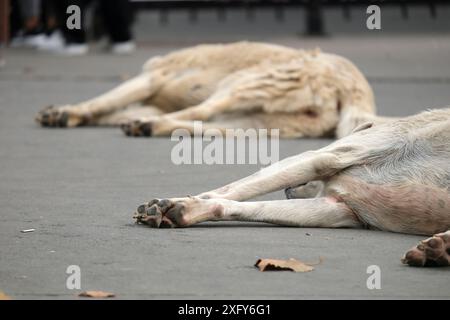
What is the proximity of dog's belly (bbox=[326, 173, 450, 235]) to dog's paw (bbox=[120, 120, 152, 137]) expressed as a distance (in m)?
3.94

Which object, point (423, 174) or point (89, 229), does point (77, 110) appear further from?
point (423, 174)

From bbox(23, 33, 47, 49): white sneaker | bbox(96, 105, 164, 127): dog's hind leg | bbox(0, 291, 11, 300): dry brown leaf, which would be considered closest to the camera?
bbox(0, 291, 11, 300): dry brown leaf

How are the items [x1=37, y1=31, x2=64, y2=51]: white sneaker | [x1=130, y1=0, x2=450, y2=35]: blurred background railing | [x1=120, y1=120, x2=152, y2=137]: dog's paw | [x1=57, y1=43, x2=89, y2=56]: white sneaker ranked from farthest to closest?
[x1=130, y1=0, x2=450, y2=35]: blurred background railing, [x1=37, y1=31, x2=64, y2=51]: white sneaker, [x1=57, y1=43, x2=89, y2=56]: white sneaker, [x1=120, y1=120, x2=152, y2=137]: dog's paw

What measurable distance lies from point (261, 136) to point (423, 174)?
399 centimetres

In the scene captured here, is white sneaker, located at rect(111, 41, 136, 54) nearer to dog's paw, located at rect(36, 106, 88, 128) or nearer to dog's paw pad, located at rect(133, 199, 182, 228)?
dog's paw, located at rect(36, 106, 88, 128)

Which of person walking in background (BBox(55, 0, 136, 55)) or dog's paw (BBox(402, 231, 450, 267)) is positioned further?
person walking in background (BBox(55, 0, 136, 55))

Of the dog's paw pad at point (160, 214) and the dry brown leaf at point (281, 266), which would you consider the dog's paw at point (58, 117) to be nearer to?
the dog's paw pad at point (160, 214)

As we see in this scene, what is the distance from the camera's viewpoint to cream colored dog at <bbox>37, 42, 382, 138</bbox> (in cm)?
967

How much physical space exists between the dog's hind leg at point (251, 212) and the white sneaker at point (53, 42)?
12614mm

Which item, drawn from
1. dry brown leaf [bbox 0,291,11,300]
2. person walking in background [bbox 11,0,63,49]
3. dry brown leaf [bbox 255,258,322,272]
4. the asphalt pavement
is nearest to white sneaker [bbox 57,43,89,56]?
person walking in background [bbox 11,0,63,49]

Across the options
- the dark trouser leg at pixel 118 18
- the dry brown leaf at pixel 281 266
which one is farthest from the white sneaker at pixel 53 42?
the dry brown leaf at pixel 281 266

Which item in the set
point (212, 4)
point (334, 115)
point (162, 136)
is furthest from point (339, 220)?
point (212, 4)

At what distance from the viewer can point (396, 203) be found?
6.11m
